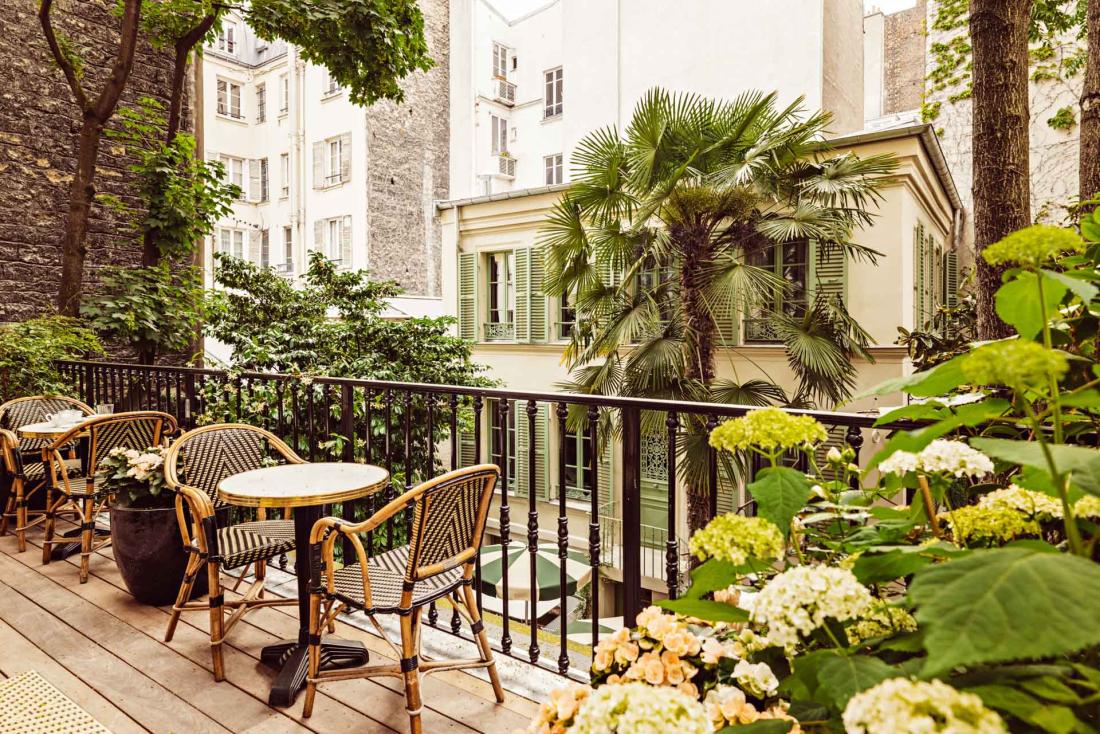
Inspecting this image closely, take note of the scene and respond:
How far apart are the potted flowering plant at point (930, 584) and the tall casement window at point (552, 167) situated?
664 inches

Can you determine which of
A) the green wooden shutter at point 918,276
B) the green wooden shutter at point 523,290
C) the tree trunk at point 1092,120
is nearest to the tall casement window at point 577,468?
the green wooden shutter at point 523,290

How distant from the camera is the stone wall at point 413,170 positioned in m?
16.1

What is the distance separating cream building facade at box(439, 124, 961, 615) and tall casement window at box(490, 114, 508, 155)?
25.1ft

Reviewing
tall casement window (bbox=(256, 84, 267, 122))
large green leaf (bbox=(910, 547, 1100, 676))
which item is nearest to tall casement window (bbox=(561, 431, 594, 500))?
large green leaf (bbox=(910, 547, 1100, 676))

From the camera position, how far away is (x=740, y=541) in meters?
0.85

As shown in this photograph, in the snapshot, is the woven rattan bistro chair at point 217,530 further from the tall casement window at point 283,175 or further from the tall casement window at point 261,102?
the tall casement window at point 261,102

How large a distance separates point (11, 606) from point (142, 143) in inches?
230

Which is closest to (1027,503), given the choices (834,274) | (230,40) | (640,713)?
(640,713)

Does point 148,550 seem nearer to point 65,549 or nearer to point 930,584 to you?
point 65,549

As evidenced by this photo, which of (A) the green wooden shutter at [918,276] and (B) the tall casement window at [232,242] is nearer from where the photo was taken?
(A) the green wooden shutter at [918,276]

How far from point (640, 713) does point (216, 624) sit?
229 centimetres

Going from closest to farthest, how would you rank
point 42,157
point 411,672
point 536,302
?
point 411,672
point 42,157
point 536,302

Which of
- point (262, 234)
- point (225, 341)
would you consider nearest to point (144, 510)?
point (225, 341)

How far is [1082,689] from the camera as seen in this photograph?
665mm
